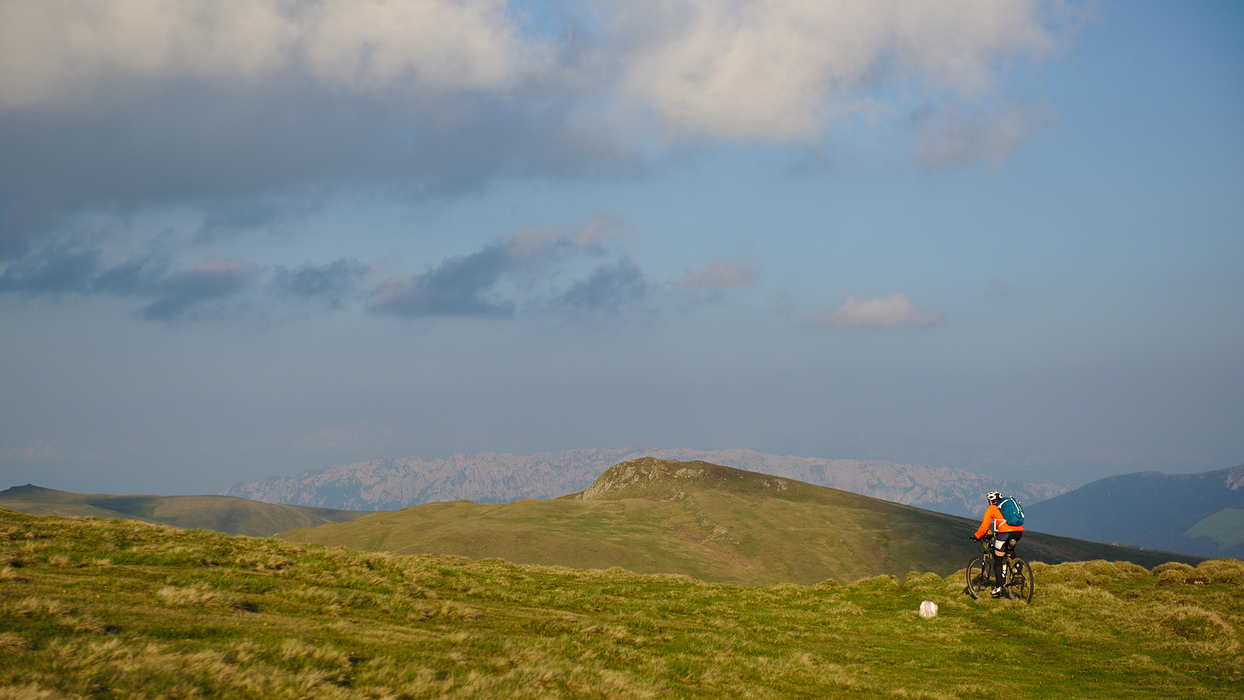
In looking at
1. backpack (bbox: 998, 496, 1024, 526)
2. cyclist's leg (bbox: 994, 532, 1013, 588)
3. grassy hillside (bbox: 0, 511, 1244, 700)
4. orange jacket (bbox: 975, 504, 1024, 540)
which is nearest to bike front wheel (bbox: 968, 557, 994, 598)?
cyclist's leg (bbox: 994, 532, 1013, 588)

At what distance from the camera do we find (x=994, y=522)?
27906 millimetres

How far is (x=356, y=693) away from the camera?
34.0ft

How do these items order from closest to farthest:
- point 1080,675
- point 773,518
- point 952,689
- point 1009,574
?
point 952,689, point 1080,675, point 1009,574, point 773,518

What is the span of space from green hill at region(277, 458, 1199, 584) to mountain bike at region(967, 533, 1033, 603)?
87.7m

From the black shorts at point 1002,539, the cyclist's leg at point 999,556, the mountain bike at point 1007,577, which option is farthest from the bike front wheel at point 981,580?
the black shorts at point 1002,539

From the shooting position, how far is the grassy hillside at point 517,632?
10.6 meters

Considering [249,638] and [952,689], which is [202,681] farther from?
[952,689]

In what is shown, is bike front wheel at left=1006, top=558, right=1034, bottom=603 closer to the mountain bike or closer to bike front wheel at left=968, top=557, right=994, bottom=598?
the mountain bike

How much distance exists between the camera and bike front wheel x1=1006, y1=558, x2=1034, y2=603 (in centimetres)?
2847

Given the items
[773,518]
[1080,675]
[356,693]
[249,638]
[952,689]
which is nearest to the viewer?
[356,693]

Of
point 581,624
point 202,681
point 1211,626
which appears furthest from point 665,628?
point 1211,626

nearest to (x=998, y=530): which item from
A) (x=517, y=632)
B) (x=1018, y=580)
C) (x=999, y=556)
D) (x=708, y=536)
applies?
(x=999, y=556)

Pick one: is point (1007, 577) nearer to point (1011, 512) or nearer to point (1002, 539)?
point (1002, 539)

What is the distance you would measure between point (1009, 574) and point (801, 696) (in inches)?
751
